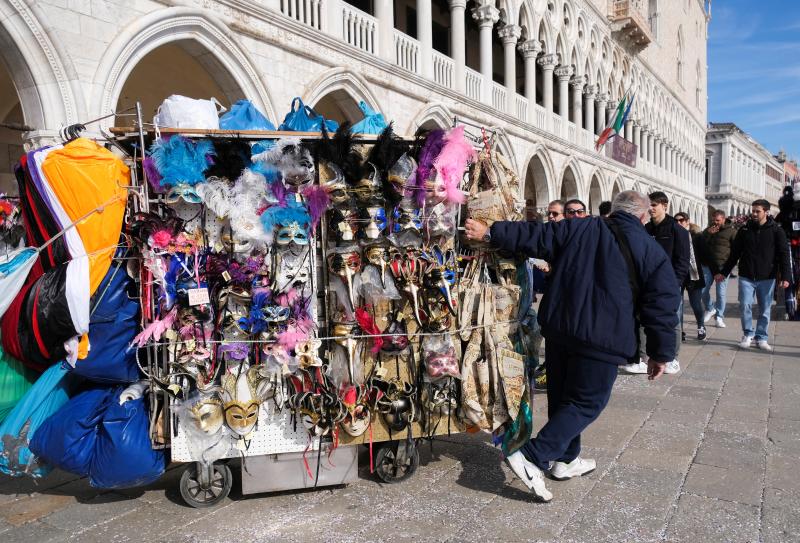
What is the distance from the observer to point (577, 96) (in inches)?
890

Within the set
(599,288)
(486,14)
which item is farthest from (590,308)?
(486,14)

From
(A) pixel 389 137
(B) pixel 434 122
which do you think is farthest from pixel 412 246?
(B) pixel 434 122

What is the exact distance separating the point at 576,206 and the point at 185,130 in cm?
383

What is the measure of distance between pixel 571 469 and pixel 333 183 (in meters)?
2.39

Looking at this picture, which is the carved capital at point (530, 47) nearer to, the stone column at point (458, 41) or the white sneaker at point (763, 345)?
the stone column at point (458, 41)

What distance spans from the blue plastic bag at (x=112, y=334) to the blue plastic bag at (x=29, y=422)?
0.22 meters

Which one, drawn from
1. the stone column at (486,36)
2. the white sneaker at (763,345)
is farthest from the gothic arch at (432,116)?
the white sneaker at (763,345)

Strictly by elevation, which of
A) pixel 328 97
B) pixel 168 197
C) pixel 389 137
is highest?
pixel 328 97

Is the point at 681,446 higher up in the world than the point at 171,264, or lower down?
lower down

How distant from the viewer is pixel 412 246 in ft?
11.6

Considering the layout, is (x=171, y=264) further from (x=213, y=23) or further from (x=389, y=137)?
(x=213, y=23)

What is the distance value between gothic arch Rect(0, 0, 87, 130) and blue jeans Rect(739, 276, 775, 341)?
29.4ft

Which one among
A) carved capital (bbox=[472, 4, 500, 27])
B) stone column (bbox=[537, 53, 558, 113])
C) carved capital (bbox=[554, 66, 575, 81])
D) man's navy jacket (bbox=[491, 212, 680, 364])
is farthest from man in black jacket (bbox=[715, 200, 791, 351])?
carved capital (bbox=[554, 66, 575, 81])

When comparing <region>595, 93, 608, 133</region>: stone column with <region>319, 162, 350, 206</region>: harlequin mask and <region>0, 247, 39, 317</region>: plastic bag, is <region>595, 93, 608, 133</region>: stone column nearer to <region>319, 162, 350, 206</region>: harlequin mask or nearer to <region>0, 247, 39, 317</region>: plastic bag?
<region>319, 162, 350, 206</region>: harlequin mask
